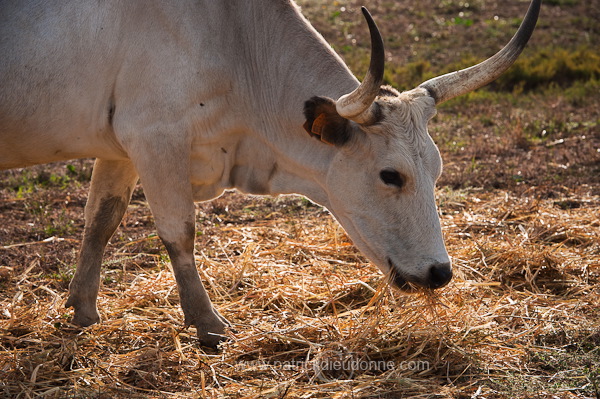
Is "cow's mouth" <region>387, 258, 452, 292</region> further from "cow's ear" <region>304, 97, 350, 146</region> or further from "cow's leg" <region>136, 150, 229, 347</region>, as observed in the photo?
"cow's leg" <region>136, 150, 229, 347</region>

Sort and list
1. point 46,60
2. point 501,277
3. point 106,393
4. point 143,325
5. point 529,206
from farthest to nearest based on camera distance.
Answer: point 529,206 → point 501,277 → point 143,325 → point 46,60 → point 106,393

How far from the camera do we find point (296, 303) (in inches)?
193

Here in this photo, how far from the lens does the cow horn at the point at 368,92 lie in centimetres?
350

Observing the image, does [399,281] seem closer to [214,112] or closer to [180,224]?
[180,224]

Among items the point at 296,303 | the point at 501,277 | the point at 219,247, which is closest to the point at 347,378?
the point at 296,303

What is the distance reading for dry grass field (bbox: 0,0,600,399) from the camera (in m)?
3.95

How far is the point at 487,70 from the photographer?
4219 millimetres

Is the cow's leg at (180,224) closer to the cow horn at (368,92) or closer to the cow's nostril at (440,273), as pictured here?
the cow horn at (368,92)

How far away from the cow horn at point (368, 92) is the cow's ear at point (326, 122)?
0.10m

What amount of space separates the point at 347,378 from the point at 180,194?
1384 mm

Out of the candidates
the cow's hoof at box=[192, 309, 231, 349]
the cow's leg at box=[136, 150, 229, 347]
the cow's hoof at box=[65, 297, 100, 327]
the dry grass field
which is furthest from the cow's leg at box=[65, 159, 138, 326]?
the cow's hoof at box=[192, 309, 231, 349]

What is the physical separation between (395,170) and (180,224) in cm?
127

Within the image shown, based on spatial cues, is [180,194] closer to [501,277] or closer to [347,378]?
[347,378]

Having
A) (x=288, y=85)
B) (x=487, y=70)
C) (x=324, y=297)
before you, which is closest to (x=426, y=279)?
(x=324, y=297)
